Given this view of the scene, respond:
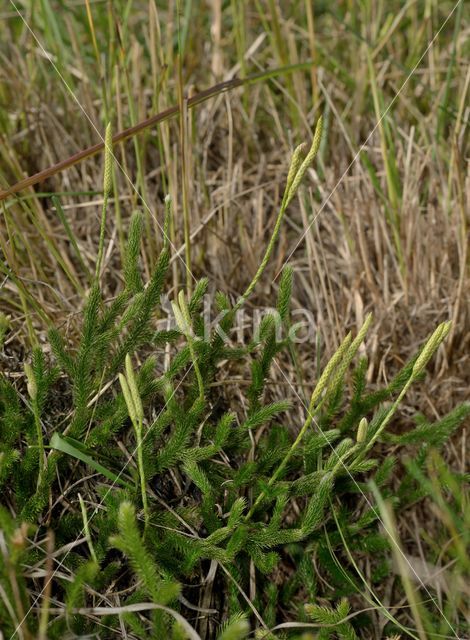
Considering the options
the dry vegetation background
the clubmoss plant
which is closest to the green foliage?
the clubmoss plant

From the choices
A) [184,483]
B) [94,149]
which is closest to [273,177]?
[94,149]

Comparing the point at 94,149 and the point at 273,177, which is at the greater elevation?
the point at 94,149

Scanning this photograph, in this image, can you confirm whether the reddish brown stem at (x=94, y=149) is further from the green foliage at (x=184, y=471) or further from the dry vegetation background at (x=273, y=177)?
the green foliage at (x=184, y=471)

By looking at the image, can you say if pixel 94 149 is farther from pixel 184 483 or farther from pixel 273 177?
pixel 273 177

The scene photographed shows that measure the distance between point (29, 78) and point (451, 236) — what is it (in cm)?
136

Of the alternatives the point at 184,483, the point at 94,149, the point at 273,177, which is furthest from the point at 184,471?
the point at 273,177

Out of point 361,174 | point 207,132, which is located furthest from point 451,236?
point 207,132

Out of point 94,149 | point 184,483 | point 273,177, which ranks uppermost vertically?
point 94,149

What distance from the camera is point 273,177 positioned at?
2.22m

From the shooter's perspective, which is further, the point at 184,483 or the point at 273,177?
the point at 273,177

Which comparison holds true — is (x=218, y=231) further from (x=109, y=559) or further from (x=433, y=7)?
(x=433, y=7)

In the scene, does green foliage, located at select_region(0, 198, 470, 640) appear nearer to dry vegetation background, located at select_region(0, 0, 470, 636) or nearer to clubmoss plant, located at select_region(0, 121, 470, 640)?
clubmoss plant, located at select_region(0, 121, 470, 640)

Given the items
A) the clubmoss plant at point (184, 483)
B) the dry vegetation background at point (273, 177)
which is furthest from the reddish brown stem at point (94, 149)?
the clubmoss plant at point (184, 483)

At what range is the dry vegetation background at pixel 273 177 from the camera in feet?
5.95
